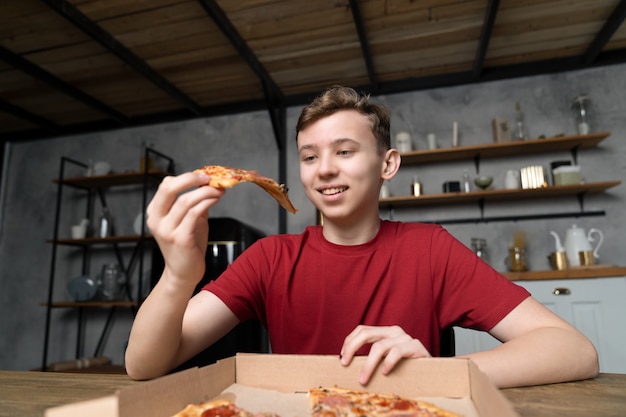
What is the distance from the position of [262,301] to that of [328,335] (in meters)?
0.24

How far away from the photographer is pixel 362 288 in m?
1.16

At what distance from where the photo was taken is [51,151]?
4727mm

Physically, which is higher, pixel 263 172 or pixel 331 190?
pixel 263 172

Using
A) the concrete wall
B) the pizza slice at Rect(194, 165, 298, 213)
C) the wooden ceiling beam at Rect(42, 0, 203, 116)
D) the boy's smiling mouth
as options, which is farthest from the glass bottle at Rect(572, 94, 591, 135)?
the wooden ceiling beam at Rect(42, 0, 203, 116)

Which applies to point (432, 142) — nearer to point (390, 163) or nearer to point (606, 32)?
point (606, 32)

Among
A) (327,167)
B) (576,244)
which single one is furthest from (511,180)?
(327,167)

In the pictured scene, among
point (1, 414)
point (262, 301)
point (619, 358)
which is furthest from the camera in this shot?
point (619, 358)

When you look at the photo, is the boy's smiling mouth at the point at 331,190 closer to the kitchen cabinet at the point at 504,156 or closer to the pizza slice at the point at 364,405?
the pizza slice at the point at 364,405

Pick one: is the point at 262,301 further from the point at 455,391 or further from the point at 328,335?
the point at 455,391

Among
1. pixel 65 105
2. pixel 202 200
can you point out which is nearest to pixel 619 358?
pixel 202 200

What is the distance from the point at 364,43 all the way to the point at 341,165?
2.23 meters

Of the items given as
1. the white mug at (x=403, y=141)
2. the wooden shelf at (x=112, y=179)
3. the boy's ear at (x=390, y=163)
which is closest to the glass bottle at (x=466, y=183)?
the white mug at (x=403, y=141)

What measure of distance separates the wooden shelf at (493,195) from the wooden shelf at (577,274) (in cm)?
61

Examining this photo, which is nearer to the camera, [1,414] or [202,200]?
[1,414]
